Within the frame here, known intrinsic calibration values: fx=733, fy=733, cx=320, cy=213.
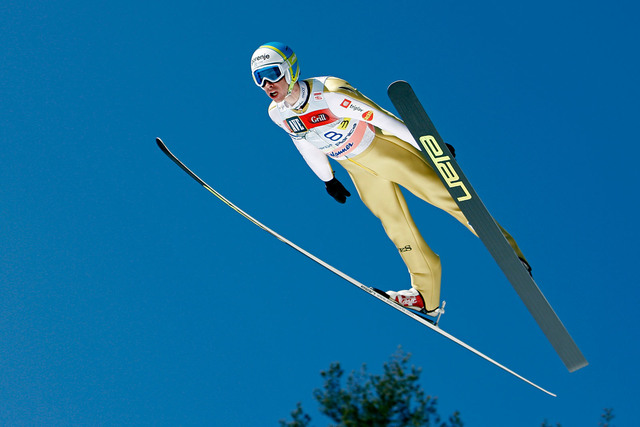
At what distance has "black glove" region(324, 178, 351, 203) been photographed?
18.6 ft

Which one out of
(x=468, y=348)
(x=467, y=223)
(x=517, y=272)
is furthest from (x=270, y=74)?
(x=468, y=348)

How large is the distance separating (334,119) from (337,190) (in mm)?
809

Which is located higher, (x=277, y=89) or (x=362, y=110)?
(x=362, y=110)

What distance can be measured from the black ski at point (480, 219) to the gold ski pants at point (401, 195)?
0.62ft

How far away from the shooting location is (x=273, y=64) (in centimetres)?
476

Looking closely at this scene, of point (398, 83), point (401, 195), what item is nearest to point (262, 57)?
point (398, 83)

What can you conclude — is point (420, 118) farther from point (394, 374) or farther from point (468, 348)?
point (394, 374)

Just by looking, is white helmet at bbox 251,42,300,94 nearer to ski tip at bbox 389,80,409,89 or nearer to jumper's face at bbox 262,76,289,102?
jumper's face at bbox 262,76,289,102

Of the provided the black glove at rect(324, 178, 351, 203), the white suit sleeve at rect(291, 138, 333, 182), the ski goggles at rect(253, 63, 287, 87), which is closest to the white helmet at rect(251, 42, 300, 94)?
the ski goggles at rect(253, 63, 287, 87)

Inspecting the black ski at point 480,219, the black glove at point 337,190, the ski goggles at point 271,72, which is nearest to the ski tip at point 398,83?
the black ski at point 480,219

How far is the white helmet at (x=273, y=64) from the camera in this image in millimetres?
4770

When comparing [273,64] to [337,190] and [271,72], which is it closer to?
[271,72]

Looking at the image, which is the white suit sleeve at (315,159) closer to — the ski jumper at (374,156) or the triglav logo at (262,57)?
the ski jumper at (374,156)

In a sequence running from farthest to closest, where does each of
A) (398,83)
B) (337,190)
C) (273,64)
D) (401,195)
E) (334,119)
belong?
(337,190), (401,195), (334,119), (273,64), (398,83)
